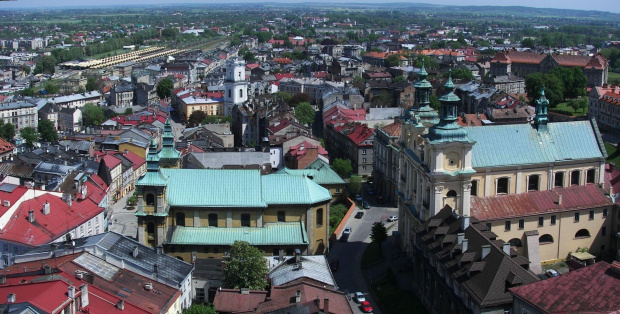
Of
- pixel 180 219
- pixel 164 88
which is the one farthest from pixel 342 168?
pixel 164 88

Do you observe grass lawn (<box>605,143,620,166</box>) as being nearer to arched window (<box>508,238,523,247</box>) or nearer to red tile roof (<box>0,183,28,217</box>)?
arched window (<box>508,238,523,247</box>)

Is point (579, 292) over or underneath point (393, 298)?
over

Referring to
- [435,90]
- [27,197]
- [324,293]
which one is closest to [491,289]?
[324,293]

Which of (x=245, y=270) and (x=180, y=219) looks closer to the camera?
(x=245, y=270)

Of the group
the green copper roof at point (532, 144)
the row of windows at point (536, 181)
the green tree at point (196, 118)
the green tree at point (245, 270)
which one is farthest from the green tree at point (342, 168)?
the green tree at point (196, 118)

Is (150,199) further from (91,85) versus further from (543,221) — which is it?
(91,85)

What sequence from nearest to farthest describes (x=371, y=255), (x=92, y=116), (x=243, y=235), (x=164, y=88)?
1. (x=243, y=235)
2. (x=371, y=255)
3. (x=92, y=116)
4. (x=164, y=88)

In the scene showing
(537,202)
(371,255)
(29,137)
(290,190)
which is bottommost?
(371,255)
